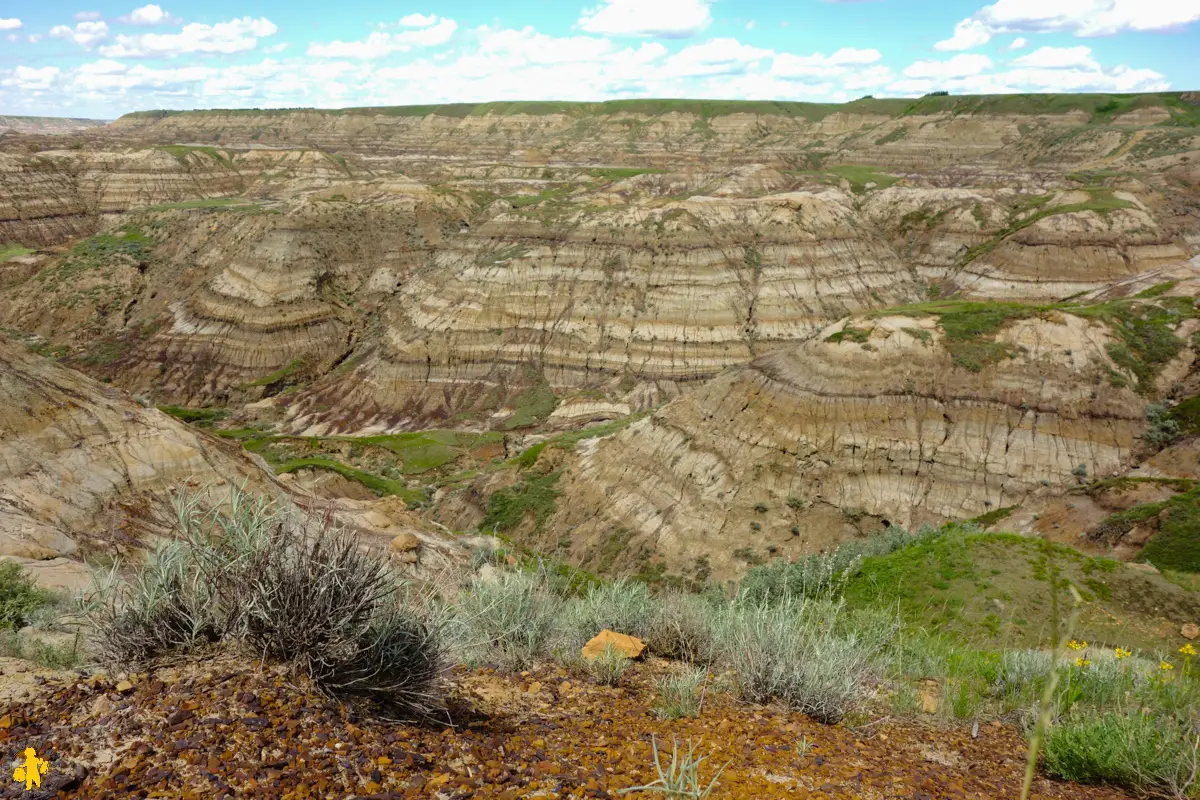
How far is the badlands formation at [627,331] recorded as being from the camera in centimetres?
3066

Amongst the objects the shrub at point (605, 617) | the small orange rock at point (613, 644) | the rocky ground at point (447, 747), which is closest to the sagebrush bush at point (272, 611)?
the rocky ground at point (447, 747)

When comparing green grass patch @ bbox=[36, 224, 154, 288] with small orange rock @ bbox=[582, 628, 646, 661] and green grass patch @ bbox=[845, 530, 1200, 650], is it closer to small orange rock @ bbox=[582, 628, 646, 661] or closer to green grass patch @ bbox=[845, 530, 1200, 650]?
green grass patch @ bbox=[845, 530, 1200, 650]

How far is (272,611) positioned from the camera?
17.5 ft

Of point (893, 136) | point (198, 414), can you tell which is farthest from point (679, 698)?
point (893, 136)

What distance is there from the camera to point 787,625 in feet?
25.0

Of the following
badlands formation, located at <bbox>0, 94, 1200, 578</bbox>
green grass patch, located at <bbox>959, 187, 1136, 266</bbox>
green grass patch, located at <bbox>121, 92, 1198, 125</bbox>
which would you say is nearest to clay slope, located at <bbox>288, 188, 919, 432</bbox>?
badlands formation, located at <bbox>0, 94, 1200, 578</bbox>

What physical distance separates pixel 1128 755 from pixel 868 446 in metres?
27.0

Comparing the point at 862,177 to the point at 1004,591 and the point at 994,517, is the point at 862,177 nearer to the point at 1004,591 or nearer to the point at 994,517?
the point at 994,517

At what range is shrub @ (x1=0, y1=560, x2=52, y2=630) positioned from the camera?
363 inches

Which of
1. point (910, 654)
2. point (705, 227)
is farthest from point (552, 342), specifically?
point (910, 654)

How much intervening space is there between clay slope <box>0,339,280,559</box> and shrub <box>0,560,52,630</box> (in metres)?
4.95

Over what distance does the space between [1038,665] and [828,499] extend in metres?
23.2

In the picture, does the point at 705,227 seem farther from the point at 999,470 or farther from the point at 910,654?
the point at 910,654

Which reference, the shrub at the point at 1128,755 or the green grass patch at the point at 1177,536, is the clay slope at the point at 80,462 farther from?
the green grass patch at the point at 1177,536
